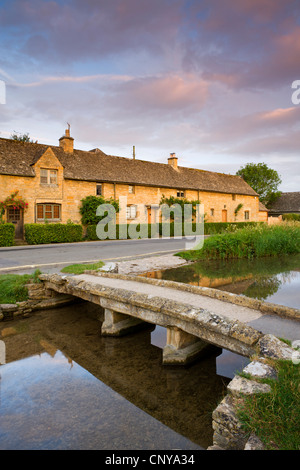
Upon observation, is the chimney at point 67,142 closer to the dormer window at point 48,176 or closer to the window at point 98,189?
the dormer window at point 48,176

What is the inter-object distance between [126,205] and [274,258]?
14.9 meters

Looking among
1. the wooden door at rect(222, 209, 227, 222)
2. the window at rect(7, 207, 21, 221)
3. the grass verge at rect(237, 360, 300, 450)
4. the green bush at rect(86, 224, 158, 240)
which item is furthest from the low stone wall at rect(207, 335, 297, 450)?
the wooden door at rect(222, 209, 227, 222)

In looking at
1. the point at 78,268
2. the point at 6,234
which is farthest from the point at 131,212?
the point at 78,268

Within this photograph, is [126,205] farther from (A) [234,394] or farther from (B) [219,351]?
(A) [234,394]

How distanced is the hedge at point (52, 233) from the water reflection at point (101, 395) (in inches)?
587

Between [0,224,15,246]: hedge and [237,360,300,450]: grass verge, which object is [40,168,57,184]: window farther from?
[237,360,300,450]: grass verge

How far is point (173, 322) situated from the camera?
5.07 metres

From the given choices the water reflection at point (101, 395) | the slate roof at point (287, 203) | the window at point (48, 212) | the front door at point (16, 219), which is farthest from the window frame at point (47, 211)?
the slate roof at point (287, 203)

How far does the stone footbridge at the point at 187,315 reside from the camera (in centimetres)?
425

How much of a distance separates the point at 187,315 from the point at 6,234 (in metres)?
17.1

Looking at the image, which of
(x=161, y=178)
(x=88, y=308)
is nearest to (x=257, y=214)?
(x=161, y=178)

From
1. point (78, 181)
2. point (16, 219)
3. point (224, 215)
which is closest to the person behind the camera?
point (16, 219)

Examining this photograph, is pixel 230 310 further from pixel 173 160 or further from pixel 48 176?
pixel 173 160

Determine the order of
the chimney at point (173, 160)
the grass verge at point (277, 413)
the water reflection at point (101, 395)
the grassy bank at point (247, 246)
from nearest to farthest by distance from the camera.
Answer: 1. the grass verge at point (277, 413)
2. the water reflection at point (101, 395)
3. the grassy bank at point (247, 246)
4. the chimney at point (173, 160)
